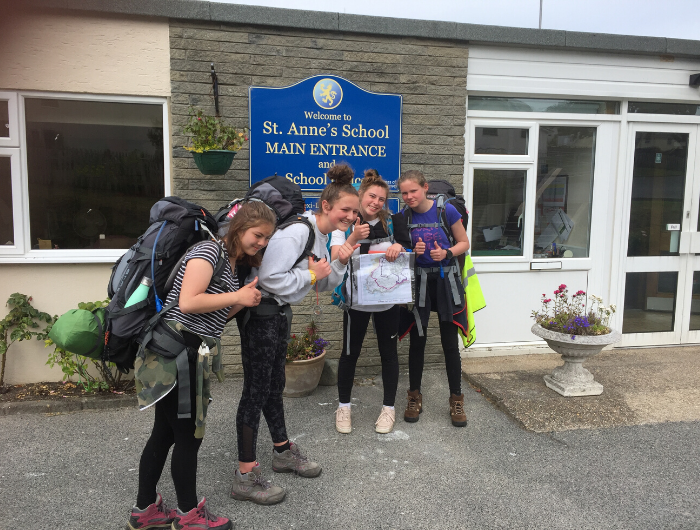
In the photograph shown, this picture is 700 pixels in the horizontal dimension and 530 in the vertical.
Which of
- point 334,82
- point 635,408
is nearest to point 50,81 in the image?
point 334,82

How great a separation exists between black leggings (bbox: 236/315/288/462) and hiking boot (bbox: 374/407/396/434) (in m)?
1.10

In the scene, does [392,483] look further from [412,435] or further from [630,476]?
[630,476]

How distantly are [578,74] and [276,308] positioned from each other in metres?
4.09

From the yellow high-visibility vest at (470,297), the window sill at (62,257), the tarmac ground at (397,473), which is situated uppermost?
the window sill at (62,257)

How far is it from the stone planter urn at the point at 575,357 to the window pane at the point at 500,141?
179 cm

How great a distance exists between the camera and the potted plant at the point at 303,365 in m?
4.23

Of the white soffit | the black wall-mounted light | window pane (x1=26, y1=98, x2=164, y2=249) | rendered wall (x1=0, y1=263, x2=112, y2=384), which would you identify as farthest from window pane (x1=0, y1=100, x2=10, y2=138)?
the white soffit

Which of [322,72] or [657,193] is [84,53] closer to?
[322,72]

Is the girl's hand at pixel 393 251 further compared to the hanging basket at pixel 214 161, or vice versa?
the hanging basket at pixel 214 161

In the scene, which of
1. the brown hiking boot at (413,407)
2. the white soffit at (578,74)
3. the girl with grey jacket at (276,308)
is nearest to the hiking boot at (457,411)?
the brown hiking boot at (413,407)

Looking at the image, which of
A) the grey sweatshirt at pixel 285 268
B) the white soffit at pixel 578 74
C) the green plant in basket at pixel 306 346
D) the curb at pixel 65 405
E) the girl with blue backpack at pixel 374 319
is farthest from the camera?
the white soffit at pixel 578 74

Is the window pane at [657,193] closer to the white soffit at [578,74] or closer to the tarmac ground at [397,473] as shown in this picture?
the white soffit at [578,74]

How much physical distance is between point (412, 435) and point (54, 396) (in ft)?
9.30

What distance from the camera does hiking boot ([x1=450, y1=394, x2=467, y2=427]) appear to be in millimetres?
3773
